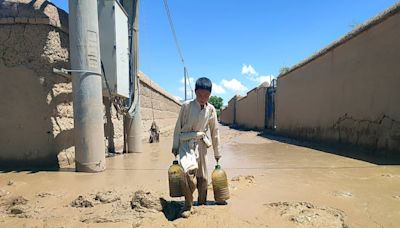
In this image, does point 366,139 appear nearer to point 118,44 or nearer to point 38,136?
point 118,44

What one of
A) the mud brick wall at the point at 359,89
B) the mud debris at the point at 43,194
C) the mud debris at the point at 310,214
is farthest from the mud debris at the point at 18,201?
the mud brick wall at the point at 359,89

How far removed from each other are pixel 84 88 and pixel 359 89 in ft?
23.0

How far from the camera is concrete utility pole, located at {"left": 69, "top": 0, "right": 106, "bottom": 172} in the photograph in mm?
5961

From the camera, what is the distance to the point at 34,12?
20.1 feet

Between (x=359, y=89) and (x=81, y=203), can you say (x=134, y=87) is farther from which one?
(x=359, y=89)

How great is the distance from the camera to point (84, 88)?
599cm

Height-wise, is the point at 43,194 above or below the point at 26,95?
below

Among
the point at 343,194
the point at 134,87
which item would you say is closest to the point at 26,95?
the point at 134,87

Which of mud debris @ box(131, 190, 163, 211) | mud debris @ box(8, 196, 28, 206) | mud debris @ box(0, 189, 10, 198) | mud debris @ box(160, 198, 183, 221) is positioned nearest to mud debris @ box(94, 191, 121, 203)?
mud debris @ box(131, 190, 163, 211)

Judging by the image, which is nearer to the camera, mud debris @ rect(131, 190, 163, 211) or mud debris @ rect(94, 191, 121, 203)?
mud debris @ rect(131, 190, 163, 211)

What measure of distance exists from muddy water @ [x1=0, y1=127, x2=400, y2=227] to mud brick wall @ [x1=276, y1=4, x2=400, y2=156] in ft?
5.97

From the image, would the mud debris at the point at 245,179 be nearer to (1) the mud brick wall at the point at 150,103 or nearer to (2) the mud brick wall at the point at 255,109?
(1) the mud brick wall at the point at 150,103

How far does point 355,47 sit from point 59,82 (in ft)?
25.3

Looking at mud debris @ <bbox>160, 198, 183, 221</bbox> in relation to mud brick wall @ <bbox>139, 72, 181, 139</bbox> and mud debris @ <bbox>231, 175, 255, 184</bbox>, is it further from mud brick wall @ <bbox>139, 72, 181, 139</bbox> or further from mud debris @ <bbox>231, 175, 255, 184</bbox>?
mud brick wall @ <bbox>139, 72, 181, 139</bbox>
